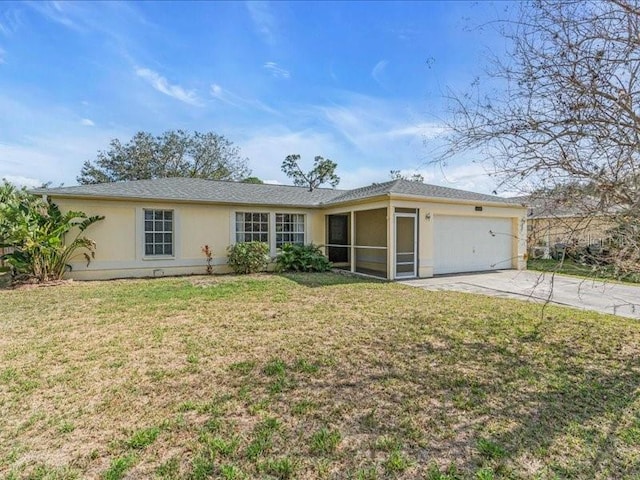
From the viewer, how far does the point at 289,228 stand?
14695mm

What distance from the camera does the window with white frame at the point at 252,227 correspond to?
13.7 metres

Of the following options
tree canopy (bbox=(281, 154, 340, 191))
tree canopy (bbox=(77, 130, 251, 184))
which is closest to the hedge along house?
tree canopy (bbox=(77, 130, 251, 184))

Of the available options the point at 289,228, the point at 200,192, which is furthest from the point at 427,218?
the point at 200,192

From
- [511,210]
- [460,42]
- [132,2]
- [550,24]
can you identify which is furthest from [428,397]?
[511,210]

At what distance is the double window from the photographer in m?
13.8

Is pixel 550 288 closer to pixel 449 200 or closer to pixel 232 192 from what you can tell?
pixel 449 200

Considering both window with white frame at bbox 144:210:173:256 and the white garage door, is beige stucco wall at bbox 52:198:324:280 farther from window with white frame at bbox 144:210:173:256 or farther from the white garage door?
the white garage door

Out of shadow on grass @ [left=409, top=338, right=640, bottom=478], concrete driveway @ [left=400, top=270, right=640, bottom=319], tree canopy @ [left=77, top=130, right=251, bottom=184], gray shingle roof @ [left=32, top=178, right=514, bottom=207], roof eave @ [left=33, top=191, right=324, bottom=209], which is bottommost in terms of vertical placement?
shadow on grass @ [left=409, top=338, right=640, bottom=478]

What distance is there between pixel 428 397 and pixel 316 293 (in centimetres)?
568

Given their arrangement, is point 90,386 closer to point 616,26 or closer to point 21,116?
point 616,26

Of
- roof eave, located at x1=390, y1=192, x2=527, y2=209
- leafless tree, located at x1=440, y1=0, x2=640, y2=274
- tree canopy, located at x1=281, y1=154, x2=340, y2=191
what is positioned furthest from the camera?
tree canopy, located at x1=281, y1=154, x2=340, y2=191

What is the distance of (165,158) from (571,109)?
107 ft

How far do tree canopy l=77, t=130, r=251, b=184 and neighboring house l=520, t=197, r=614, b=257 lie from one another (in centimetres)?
3121

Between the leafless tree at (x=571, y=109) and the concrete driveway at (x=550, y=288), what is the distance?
12.1 ft
